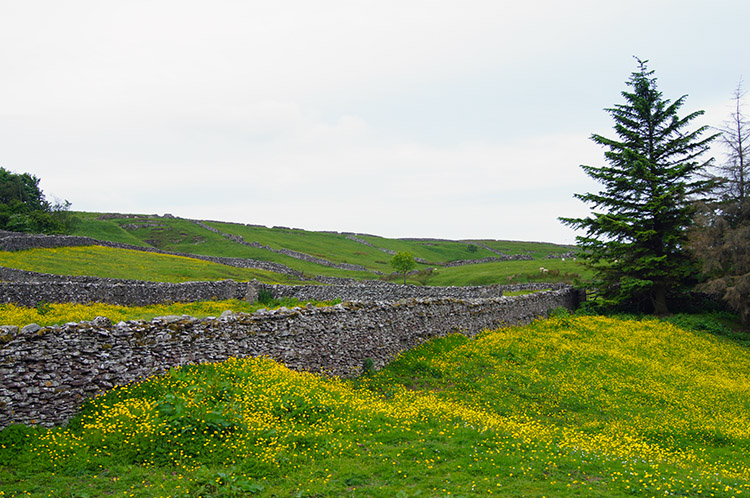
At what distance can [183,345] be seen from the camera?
39.7ft

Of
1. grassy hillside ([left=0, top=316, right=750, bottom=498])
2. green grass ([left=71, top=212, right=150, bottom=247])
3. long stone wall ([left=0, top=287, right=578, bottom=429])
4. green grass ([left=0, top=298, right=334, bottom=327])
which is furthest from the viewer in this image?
green grass ([left=71, top=212, right=150, bottom=247])

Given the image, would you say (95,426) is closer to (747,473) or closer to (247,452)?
(247,452)

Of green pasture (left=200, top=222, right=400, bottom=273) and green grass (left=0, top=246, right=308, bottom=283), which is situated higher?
green pasture (left=200, top=222, right=400, bottom=273)

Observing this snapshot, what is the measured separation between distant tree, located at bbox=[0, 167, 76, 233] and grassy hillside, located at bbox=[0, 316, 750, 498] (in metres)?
74.9

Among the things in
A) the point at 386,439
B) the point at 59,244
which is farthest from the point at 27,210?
the point at 386,439

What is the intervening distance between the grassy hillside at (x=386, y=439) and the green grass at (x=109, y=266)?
28199 mm

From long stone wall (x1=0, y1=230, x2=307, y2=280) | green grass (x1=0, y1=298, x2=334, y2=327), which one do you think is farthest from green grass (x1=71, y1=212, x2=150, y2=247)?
green grass (x1=0, y1=298, x2=334, y2=327)

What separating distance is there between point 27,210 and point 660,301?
95253 millimetres

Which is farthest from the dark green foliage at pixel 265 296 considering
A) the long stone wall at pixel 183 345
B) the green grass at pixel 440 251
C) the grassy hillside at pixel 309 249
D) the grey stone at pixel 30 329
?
the green grass at pixel 440 251

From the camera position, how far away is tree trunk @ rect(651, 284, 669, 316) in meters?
32.6

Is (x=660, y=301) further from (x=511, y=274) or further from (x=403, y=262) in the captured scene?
(x=403, y=262)

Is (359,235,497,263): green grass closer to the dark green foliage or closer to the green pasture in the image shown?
the green pasture

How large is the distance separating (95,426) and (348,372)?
839 centimetres

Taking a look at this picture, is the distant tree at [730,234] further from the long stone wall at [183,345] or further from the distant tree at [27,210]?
the distant tree at [27,210]
